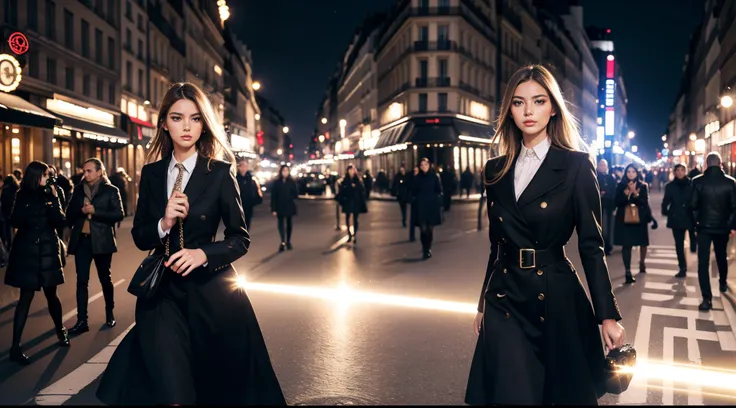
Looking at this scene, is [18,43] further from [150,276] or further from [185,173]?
[150,276]

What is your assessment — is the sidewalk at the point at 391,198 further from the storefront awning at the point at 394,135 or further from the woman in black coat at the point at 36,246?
the woman in black coat at the point at 36,246

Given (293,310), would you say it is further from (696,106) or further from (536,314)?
(696,106)

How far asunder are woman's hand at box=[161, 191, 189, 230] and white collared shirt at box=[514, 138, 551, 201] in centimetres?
143

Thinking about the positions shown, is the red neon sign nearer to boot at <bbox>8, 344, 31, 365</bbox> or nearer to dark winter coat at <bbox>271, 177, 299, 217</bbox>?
dark winter coat at <bbox>271, 177, 299, 217</bbox>

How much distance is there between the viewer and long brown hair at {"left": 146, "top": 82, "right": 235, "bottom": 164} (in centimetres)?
374

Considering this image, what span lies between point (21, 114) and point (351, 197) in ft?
27.9

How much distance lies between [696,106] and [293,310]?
3735 inches

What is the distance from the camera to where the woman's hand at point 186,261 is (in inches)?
131

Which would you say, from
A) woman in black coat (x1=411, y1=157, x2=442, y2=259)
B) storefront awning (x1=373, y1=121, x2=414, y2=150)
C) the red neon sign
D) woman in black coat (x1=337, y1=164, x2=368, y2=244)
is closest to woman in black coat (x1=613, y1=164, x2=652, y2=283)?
woman in black coat (x1=411, y1=157, x2=442, y2=259)

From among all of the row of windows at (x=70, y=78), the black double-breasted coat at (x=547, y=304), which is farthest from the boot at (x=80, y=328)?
Answer: the row of windows at (x=70, y=78)

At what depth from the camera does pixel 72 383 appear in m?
5.79

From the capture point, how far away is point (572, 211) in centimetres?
339

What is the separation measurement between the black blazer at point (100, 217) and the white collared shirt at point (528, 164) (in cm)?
561

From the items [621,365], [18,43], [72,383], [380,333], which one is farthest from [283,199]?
[621,365]
